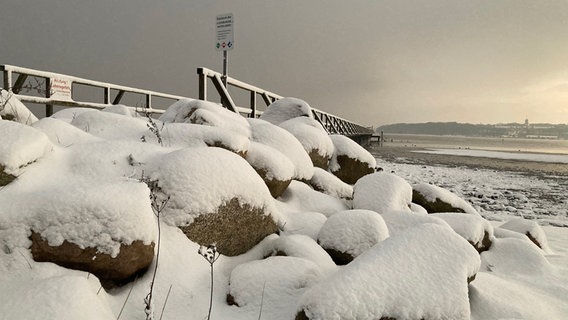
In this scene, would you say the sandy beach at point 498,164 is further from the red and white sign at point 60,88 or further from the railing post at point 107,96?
the red and white sign at point 60,88

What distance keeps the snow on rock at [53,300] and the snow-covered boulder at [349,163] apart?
13.1ft

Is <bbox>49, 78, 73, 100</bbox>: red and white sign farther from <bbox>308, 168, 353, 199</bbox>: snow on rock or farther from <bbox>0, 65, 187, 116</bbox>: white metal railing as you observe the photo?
<bbox>308, 168, 353, 199</bbox>: snow on rock

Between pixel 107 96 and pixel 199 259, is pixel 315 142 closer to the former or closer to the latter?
pixel 199 259

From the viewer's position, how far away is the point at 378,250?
6.75ft

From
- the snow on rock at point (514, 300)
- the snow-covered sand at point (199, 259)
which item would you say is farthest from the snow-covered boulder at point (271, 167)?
the snow on rock at point (514, 300)

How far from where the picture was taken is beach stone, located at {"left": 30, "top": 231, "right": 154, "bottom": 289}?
1.78 metres

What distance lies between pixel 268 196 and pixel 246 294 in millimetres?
920

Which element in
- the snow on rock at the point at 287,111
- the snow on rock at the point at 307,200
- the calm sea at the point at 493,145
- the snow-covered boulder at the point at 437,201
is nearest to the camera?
the snow on rock at the point at 307,200

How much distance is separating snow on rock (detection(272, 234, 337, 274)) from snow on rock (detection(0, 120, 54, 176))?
5.33ft

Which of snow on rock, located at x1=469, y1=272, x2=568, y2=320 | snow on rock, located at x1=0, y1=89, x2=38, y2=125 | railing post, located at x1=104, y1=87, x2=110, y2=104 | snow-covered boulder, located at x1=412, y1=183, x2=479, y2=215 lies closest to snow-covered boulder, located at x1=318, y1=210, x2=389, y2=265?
snow on rock, located at x1=469, y1=272, x2=568, y2=320

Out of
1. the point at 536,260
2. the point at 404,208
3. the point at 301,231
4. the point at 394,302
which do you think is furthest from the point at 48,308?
the point at 536,260

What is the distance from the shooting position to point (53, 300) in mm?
1494

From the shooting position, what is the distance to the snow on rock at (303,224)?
292 centimetres

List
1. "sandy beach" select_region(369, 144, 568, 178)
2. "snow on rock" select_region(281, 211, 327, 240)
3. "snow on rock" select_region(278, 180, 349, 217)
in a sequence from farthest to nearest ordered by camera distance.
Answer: "sandy beach" select_region(369, 144, 568, 178) < "snow on rock" select_region(278, 180, 349, 217) < "snow on rock" select_region(281, 211, 327, 240)
